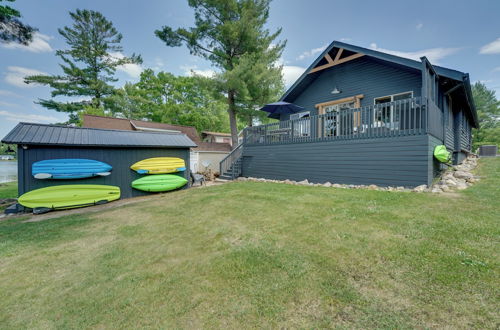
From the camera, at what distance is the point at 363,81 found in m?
8.45

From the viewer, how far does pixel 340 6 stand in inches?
405

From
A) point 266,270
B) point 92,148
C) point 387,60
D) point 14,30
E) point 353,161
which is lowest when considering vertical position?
point 266,270

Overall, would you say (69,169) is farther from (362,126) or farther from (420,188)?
(420,188)

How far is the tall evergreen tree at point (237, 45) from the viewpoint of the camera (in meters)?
12.1

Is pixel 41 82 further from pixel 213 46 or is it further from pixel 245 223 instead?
pixel 245 223

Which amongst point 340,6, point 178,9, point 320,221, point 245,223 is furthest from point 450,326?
point 178,9

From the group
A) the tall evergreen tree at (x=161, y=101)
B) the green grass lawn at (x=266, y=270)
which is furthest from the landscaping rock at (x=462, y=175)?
the tall evergreen tree at (x=161, y=101)

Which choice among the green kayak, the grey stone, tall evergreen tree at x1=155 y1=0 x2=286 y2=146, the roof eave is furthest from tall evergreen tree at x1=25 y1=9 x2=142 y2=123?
the grey stone

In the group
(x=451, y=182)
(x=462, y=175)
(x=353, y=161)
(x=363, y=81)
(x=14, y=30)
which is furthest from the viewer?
(x=363, y=81)

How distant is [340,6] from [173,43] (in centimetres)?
977

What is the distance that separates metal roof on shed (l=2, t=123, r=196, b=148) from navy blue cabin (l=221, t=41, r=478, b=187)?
3.64 meters

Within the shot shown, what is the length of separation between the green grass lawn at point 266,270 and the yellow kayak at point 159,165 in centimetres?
310

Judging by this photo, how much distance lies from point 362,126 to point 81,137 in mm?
8726

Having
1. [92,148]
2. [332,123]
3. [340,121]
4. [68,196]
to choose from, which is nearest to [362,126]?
[340,121]
